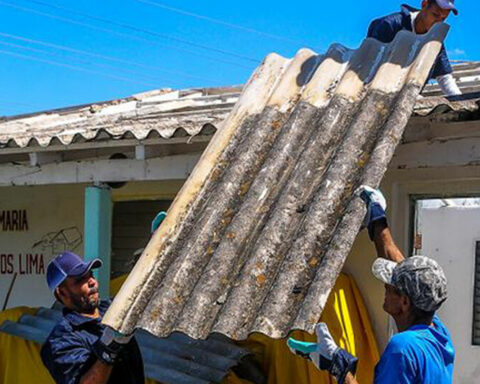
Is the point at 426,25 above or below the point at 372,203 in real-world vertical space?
above

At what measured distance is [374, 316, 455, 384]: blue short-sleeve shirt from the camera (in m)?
2.90

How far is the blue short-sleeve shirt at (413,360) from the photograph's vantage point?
2.90 m

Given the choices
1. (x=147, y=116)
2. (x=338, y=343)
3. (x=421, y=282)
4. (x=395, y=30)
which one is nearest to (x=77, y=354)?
(x=421, y=282)

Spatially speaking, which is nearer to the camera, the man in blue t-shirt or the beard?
the man in blue t-shirt

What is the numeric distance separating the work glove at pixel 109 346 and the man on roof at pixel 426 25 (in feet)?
9.18

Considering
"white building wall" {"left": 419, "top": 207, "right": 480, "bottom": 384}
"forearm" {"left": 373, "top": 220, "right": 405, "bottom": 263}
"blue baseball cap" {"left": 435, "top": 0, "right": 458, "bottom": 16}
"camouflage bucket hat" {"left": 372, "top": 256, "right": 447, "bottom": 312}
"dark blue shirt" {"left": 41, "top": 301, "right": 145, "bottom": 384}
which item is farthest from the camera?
"white building wall" {"left": 419, "top": 207, "right": 480, "bottom": 384}

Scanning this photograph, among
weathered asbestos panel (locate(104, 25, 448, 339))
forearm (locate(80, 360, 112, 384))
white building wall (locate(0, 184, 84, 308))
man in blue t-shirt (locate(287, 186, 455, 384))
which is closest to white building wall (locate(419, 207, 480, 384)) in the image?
white building wall (locate(0, 184, 84, 308))

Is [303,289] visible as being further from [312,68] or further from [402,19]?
[402,19]

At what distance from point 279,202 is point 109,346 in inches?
40.3

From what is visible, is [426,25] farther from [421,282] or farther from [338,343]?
[421,282]

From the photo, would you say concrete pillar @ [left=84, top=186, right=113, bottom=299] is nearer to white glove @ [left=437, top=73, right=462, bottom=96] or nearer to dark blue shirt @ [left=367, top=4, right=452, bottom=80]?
dark blue shirt @ [left=367, top=4, right=452, bottom=80]

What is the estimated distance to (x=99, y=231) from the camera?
20.1 ft

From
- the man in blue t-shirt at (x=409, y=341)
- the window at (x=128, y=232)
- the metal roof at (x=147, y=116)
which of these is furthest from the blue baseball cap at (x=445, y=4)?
the window at (x=128, y=232)

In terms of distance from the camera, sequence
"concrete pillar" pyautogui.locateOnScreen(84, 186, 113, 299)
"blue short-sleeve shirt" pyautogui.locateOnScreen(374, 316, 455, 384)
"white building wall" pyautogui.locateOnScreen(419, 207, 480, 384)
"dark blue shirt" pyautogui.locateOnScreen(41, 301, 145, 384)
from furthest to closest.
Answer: "white building wall" pyautogui.locateOnScreen(419, 207, 480, 384) → "concrete pillar" pyautogui.locateOnScreen(84, 186, 113, 299) → "dark blue shirt" pyautogui.locateOnScreen(41, 301, 145, 384) → "blue short-sleeve shirt" pyautogui.locateOnScreen(374, 316, 455, 384)
